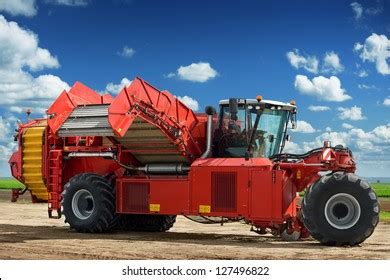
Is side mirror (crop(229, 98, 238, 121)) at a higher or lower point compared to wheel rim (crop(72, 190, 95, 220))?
higher

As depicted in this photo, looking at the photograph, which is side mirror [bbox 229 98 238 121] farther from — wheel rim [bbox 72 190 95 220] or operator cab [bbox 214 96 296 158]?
wheel rim [bbox 72 190 95 220]

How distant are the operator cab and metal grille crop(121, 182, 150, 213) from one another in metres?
1.96

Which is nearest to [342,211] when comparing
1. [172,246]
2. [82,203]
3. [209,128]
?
[172,246]

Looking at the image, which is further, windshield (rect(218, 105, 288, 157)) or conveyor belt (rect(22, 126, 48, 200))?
conveyor belt (rect(22, 126, 48, 200))

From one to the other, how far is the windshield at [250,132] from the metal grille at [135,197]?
6.83ft

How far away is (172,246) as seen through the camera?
1356 cm

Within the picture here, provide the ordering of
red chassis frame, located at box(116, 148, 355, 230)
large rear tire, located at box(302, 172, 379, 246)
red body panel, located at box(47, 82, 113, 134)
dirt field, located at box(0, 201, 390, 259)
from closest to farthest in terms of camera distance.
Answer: dirt field, located at box(0, 201, 390, 259), large rear tire, located at box(302, 172, 379, 246), red chassis frame, located at box(116, 148, 355, 230), red body panel, located at box(47, 82, 113, 134)

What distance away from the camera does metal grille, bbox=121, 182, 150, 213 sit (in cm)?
1593

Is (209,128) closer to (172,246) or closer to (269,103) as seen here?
(269,103)

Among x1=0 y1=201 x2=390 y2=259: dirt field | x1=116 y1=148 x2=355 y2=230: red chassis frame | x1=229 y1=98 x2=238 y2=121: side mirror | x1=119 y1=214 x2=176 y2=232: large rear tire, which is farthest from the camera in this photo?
x1=119 y1=214 x2=176 y2=232: large rear tire

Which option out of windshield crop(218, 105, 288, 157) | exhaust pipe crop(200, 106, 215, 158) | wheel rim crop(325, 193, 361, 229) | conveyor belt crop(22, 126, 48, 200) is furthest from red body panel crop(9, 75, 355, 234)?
wheel rim crop(325, 193, 361, 229)
